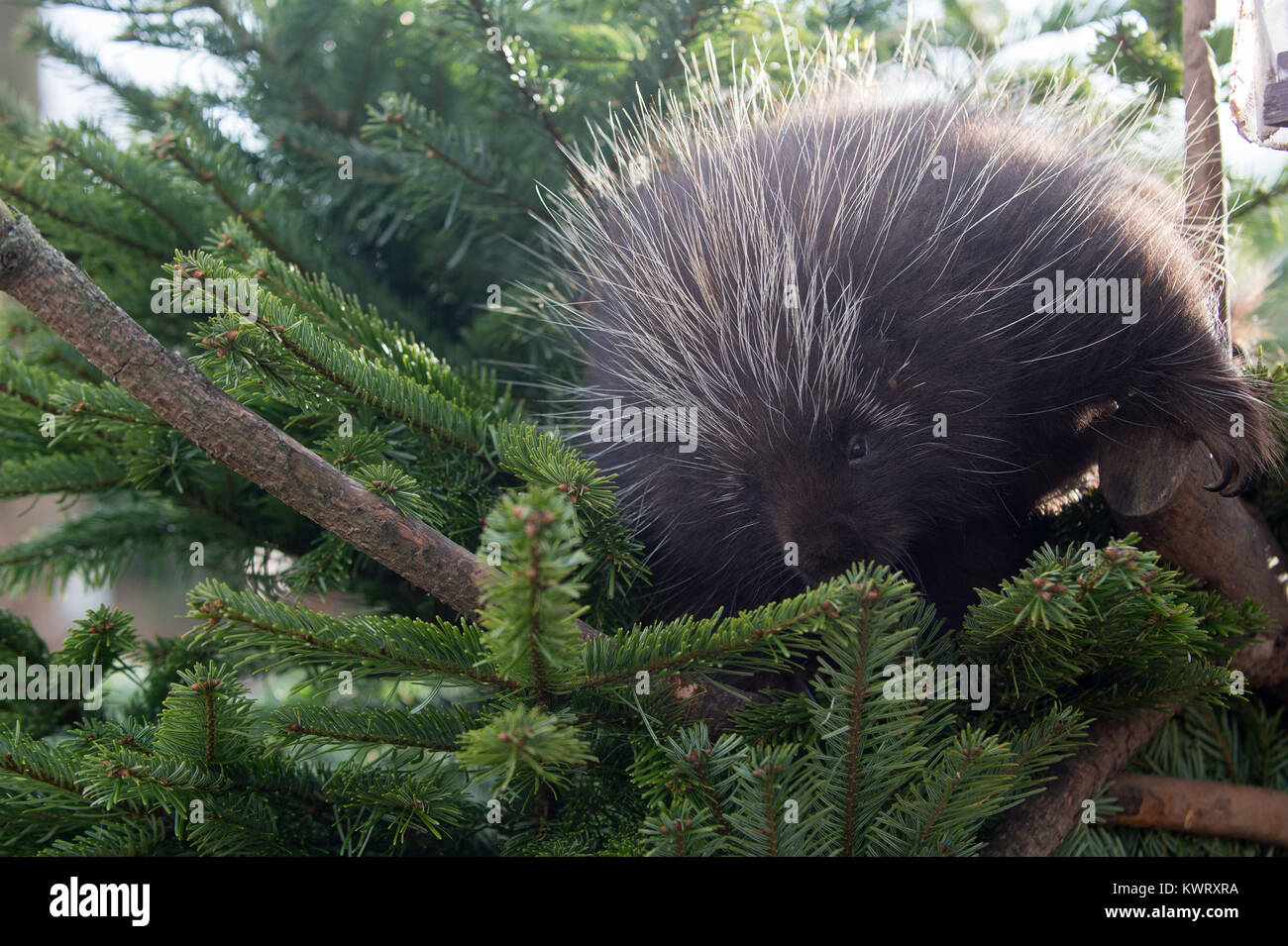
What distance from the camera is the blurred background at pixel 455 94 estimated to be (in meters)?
2.43

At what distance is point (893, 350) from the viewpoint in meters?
1.77

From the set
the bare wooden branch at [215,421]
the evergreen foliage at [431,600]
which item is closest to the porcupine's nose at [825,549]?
the evergreen foliage at [431,600]

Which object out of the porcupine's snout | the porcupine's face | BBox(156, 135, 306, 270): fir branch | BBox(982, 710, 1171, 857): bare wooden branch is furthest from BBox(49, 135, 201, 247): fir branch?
BBox(982, 710, 1171, 857): bare wooden branch

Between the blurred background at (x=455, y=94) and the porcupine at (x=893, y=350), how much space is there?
1.76ft

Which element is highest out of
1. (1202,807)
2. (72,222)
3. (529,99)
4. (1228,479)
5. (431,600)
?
(529,99)

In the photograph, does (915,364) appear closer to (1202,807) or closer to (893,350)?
(893,350)

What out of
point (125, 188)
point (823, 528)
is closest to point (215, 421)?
point (823, 528)

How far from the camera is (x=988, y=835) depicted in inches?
64.4

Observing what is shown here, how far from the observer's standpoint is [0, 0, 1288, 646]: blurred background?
2430 millimetres

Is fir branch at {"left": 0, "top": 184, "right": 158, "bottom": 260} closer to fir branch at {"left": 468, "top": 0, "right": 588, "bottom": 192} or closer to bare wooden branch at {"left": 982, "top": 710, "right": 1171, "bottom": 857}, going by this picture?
fir branch at {"left": 468, "top": 0, "right": 588, "bottom": 192}

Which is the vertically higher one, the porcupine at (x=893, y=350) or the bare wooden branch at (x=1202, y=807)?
the porcupine at (x=893, y=350)

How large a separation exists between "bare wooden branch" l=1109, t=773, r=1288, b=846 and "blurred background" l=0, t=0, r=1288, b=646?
1.33 meters

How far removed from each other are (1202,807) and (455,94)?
9.10 ft

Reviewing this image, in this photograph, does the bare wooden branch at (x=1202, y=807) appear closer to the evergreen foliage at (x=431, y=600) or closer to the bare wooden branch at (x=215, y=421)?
the evergreen foliage at (x=431, y=600)
